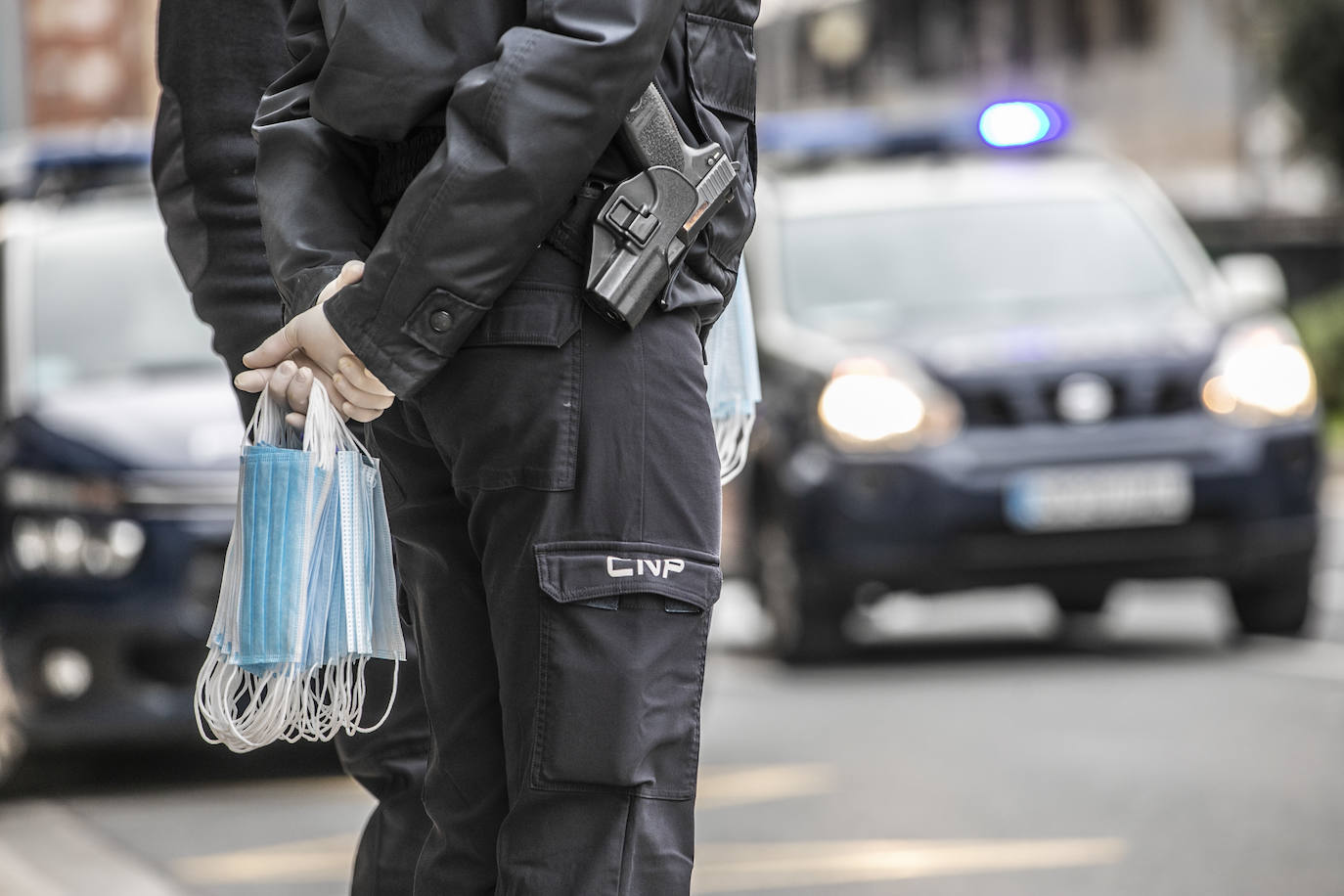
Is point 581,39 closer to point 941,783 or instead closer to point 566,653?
point 566,653

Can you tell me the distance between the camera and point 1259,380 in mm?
7648

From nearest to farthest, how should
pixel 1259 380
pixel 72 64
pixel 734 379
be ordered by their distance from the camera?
pixel 734 379 < pixel 1259 380 < pixel 72 64

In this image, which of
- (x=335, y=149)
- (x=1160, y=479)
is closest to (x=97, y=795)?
(x=1160, y=479)

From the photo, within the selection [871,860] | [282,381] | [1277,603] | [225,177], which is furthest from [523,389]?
[1277,603]

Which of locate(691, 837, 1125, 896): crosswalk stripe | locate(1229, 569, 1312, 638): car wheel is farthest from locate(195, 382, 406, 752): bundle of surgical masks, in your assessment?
locate(1229, 569, 1312, 638): car wheel

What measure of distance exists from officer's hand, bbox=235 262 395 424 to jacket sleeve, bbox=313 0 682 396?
3.1 inches

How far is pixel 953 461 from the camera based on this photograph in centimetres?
740

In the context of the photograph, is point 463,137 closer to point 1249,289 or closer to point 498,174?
point 498,174

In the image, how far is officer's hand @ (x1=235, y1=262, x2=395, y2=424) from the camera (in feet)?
7.23

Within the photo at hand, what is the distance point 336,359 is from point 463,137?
258mm

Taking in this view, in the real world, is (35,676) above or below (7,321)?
below

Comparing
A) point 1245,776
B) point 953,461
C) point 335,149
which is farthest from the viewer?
point 953,461

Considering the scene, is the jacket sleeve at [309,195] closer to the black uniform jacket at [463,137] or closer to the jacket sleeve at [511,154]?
the black uniform jacket at [463,137]

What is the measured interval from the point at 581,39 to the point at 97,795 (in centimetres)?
428
